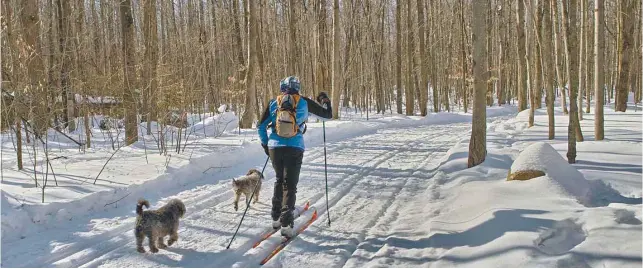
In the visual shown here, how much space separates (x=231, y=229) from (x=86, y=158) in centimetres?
560

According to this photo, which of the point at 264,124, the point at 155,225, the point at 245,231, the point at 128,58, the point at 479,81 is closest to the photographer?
the point at 155,225

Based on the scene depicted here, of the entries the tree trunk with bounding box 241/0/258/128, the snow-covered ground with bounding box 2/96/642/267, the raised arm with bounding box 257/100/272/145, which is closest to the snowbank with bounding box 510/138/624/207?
the snow-covered ground with bounding box 2/96/642/267

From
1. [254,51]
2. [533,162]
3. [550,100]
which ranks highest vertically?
[254,51]

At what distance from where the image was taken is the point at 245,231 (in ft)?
18.4

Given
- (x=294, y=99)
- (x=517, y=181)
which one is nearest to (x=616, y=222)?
(x=517, y=181)

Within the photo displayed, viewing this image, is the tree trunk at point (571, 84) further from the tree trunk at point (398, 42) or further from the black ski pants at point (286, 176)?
the tree trunk at point (398, 42)

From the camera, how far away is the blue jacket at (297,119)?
18.0 feet

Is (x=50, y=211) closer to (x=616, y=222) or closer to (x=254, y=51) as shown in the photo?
(x=616, y=222)

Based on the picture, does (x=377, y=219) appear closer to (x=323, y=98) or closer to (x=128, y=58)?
(x=323, y=98)

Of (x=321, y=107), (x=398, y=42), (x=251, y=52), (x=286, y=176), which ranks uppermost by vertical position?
(x=398, y=42)

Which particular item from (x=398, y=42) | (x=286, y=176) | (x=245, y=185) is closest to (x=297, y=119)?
(x=286, y=176)

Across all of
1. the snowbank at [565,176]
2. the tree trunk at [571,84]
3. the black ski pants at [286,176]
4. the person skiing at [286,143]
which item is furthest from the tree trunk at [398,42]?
the black ski pants at [286,176]

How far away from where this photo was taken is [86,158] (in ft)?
31.4

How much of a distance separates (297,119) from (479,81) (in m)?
4.97
